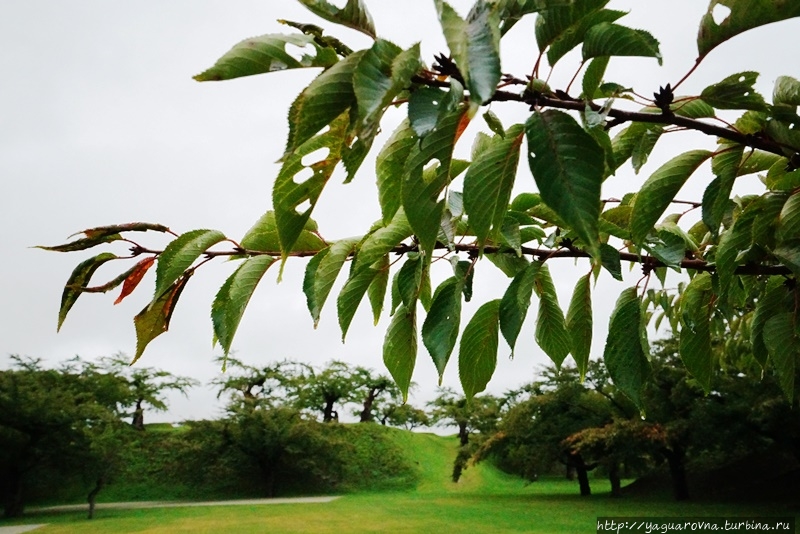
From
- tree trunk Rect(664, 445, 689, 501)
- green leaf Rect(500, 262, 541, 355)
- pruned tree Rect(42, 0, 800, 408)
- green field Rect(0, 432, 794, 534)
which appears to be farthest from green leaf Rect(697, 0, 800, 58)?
tree trunk Rect(664, 445, 689, 501)

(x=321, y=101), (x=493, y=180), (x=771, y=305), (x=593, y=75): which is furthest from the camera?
(x=771, y=305)

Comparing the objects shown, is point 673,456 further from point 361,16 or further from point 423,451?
point 361,16

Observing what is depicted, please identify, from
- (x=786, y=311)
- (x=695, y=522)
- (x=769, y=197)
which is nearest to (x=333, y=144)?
(x=769, y=197)

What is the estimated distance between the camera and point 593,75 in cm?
59

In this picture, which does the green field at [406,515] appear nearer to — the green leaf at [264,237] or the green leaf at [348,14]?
the green leaf at [264,237]

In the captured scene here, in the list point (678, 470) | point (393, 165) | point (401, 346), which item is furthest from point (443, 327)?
point (678, 470)

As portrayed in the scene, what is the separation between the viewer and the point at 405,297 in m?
0.68

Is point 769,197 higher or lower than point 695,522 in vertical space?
higher

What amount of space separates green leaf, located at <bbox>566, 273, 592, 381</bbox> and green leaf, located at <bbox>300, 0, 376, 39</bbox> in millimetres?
563

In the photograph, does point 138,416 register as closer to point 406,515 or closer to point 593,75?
point 406,515

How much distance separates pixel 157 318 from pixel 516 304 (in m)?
0.40

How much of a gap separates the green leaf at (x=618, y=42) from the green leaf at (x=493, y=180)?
3.6 inches

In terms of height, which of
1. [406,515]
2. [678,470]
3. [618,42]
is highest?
[618,42]

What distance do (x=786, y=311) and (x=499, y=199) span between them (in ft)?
2.44
